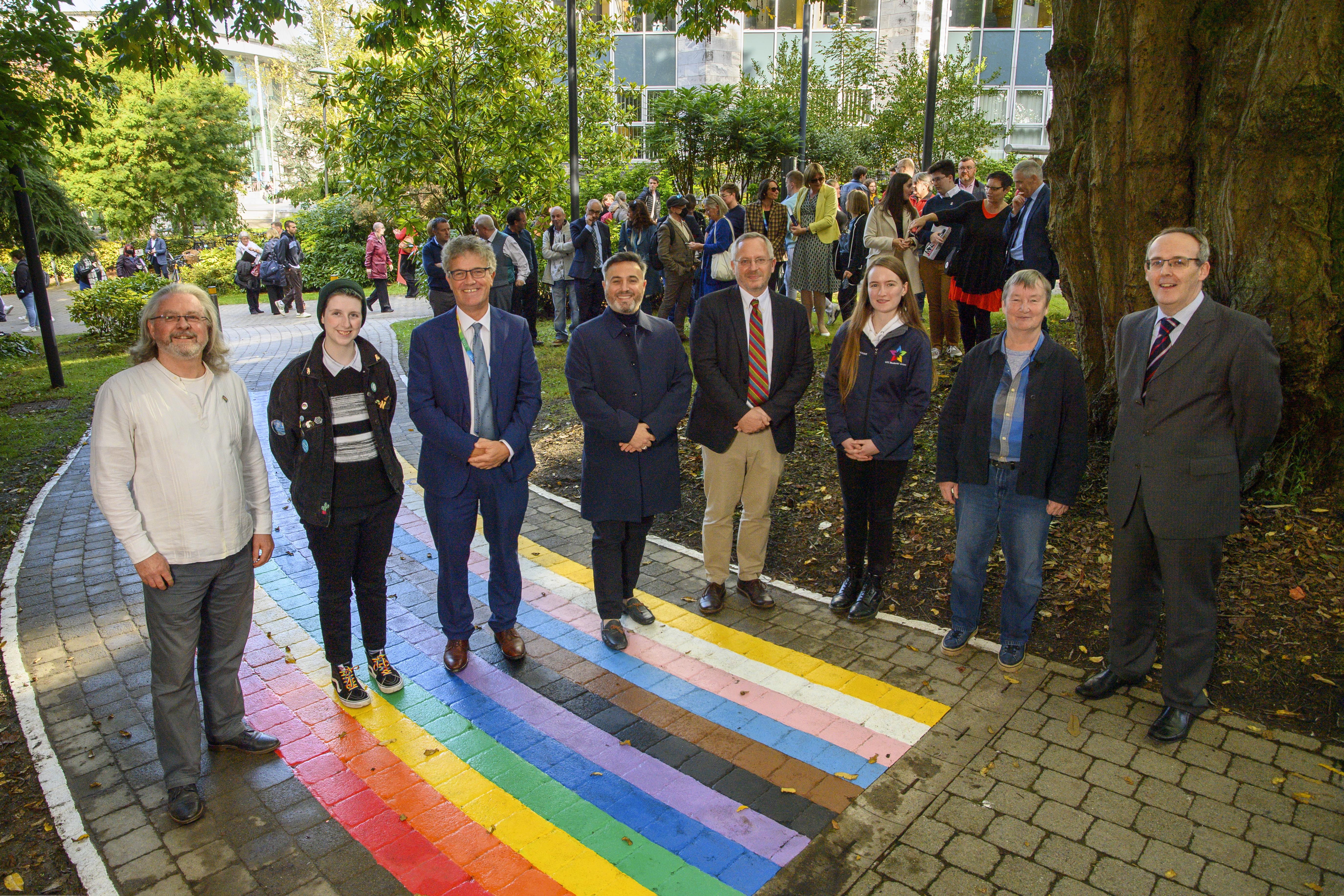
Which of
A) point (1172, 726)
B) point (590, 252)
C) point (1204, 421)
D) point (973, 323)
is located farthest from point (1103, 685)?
point (590, 252)

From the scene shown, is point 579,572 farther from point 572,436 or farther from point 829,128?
point 829,128

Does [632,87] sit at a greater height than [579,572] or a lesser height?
greater

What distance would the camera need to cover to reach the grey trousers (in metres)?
3.82

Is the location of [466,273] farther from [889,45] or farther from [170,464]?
[889,45]

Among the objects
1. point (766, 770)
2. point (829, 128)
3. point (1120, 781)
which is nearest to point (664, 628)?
point (766, 770)

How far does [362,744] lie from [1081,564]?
14.3ft

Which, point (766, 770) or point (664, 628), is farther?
point (664, 628)

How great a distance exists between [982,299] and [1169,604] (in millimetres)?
5225

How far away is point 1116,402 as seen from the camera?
673 centimetres

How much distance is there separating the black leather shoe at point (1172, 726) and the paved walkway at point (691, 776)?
0.22ft

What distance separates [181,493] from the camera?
376 cm

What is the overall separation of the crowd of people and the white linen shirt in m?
0.01

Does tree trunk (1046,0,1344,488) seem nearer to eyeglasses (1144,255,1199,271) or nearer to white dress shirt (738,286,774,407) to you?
eyeglasses (1144,255,1199,271)

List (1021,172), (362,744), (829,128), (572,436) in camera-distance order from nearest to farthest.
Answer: (362,744)
(1021,172)
(572,436)
(829,128)
